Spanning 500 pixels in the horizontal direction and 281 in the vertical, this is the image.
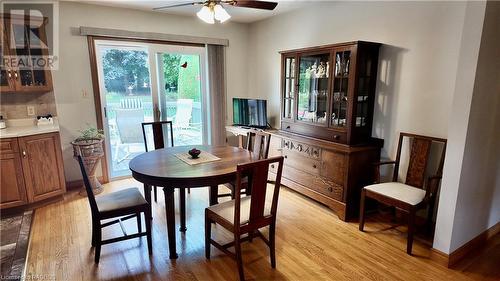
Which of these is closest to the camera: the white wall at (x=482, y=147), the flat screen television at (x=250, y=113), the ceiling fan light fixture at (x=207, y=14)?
the white wall at (x=482, y=147)

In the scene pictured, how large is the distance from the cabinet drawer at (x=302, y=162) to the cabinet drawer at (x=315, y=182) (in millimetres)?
50

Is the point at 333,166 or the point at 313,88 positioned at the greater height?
the point at 313,88

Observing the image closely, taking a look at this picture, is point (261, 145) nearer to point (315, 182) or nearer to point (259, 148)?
point (259, 148)

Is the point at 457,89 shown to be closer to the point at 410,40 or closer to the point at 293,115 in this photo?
the point at 410,40

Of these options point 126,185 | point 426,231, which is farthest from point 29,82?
point 426,231

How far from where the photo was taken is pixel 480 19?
1.89m

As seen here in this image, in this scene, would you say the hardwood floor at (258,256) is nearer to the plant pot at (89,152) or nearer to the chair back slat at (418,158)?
the chair back slat at (418,158)

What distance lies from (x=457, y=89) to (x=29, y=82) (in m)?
4.38

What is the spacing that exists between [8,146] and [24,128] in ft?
1.33

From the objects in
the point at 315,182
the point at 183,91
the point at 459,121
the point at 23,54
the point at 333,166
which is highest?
the point at 23,54

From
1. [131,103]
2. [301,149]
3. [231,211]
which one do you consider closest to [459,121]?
[301,149]

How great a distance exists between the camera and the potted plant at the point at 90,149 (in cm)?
354

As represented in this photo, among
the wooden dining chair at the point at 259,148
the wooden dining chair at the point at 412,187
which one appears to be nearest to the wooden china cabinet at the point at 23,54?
the wooden dining chair at the point at 259,148

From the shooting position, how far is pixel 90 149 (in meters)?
3.58
